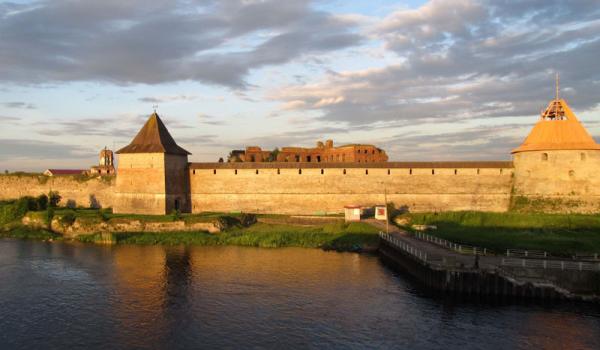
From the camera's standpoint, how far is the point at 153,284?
20.5 metres

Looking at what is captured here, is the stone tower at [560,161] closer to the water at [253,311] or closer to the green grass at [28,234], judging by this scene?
the water at [253,311]

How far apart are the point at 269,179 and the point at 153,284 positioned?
60.4 ft

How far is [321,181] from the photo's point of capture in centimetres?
3762

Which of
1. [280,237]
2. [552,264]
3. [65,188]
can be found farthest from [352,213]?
[65,188]

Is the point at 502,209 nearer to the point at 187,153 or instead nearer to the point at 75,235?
the point at 187,153

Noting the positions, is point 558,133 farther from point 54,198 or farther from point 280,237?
point 54,198

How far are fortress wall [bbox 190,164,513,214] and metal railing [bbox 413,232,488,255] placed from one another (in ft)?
29.9

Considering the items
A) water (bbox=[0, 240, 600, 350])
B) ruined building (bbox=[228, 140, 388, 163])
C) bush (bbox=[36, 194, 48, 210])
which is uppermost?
ruined building (bbox=[228, 140, 388, 163])

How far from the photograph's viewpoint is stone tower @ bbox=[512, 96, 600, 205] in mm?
33219

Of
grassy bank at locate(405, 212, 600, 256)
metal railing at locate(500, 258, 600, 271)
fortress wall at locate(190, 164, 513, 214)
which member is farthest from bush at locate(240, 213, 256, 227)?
metal railing at locate(500, 258, 600, 271)

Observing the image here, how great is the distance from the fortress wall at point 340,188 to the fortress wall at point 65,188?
8728mm

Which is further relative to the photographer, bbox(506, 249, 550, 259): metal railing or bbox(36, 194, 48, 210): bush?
bbox(36, 194, 48, 210): bush

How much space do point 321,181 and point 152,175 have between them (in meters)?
12.6

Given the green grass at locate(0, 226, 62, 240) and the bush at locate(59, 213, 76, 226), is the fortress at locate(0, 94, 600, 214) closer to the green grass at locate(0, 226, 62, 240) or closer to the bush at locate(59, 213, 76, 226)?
the bush at locate(59, 213, 76, 226)
